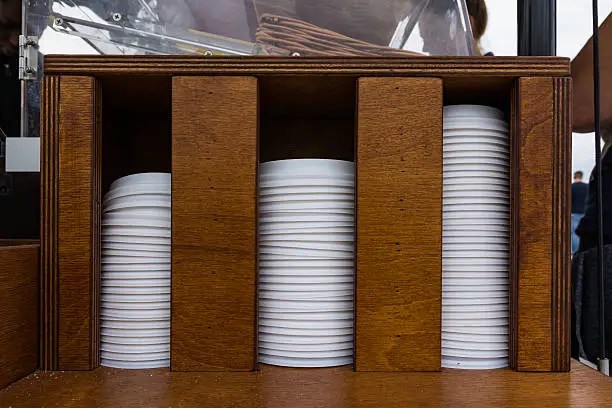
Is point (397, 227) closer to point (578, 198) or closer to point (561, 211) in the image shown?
point (561, 211)

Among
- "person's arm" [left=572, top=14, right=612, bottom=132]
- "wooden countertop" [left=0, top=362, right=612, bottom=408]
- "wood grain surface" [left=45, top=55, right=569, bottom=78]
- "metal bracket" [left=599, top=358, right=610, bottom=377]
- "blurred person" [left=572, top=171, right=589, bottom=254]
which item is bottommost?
"metal bracket" [left=599, top=358, right=610, bottom=377]

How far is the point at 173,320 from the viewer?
59 centimetres

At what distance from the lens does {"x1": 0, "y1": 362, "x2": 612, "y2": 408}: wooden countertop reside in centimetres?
50

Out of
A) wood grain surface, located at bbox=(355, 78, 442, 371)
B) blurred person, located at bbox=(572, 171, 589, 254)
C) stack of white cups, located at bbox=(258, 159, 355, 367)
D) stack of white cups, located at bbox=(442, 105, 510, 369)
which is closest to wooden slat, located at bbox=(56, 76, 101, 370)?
stack of white cups, located at bbox=(258, 159, 355, 367)

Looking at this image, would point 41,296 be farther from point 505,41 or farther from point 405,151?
point 505,41

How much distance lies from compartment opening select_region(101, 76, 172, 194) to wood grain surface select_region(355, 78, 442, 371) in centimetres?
27

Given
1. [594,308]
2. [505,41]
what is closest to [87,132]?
[594,308]

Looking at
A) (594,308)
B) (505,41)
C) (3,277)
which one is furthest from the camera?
(505,41)

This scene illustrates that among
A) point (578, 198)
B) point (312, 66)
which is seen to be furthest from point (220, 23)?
point (578, 198)

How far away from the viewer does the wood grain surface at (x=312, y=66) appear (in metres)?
0.59

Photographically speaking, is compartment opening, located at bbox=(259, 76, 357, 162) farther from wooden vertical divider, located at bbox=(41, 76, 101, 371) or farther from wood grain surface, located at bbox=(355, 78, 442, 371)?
wooden vertical divider, located at bbox=(41, 76, 101, 371)

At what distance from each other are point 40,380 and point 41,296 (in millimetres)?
96

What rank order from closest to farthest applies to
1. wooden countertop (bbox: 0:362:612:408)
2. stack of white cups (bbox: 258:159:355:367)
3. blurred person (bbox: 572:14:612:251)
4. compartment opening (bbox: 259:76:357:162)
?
wooden countertop (bbox: 0:362:612:408) < stack of white cups (bbox: 258:159:355:367) < compartment opening (bbox: 259:76:357:162) < blurred person (bbox: 572:14:612:251)

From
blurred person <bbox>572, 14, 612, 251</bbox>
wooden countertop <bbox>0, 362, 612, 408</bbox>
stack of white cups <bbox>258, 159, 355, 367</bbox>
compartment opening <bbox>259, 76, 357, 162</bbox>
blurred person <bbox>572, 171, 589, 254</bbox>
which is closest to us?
wooden countertop <bbox>0, 362, 612, 408</bbox>
